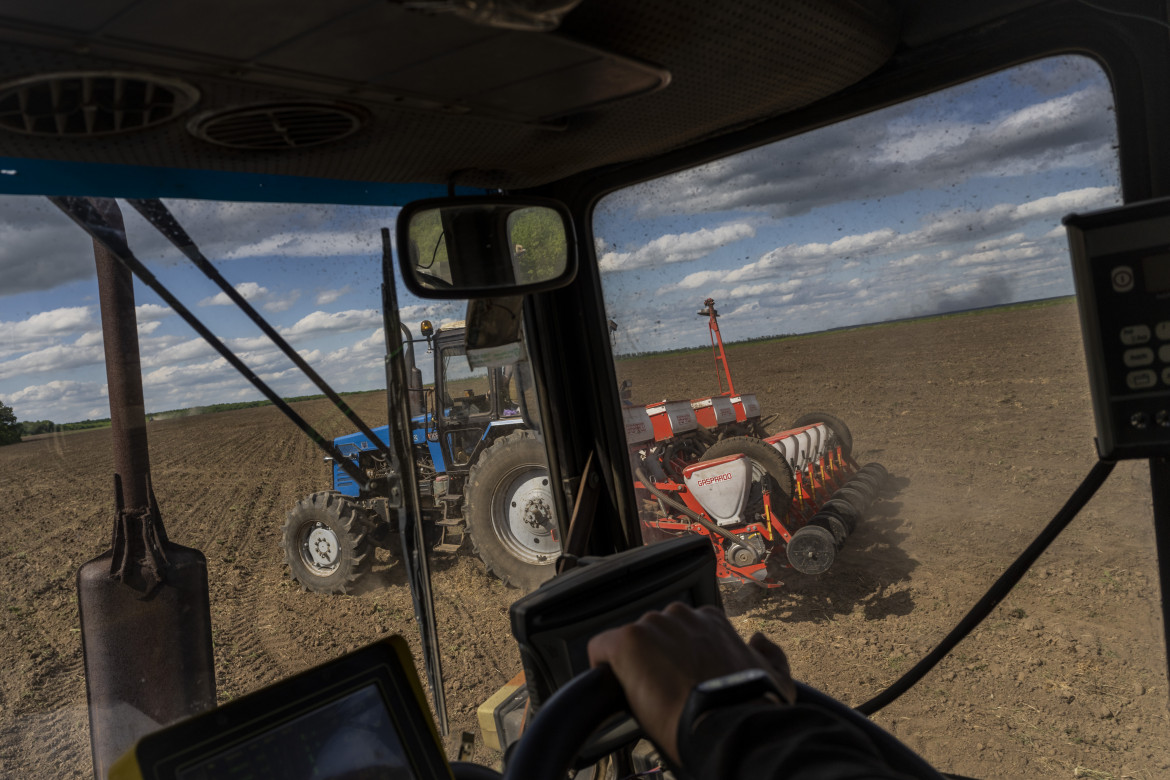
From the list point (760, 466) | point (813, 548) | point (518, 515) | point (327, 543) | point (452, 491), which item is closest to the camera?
point (327, 543)

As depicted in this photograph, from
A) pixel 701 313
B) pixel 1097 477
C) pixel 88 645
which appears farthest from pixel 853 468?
pixel 88 645

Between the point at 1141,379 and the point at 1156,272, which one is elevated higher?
the point at 1156,272

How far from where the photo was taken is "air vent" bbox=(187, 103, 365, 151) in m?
1.24

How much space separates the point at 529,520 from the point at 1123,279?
1.84m

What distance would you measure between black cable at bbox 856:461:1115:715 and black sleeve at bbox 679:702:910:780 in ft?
3.76

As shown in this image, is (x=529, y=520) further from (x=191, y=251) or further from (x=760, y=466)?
(x=760, y=466)

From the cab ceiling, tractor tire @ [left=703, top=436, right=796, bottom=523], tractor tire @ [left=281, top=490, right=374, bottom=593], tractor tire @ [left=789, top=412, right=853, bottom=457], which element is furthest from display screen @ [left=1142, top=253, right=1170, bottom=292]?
tractor tire @ [left=703, top=436, right=796, bottom=523]

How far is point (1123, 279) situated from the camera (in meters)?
1.25

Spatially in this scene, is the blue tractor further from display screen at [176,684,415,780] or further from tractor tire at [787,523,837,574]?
tractor tire at [787,523,837,574]

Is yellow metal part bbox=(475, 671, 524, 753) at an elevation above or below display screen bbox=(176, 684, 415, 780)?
below

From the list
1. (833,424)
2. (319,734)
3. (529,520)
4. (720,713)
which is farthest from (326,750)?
(833,424)

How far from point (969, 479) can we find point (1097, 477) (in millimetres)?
1125

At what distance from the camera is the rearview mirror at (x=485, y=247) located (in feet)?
5.68

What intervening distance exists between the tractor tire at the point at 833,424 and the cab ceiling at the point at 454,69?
1.54 meters
